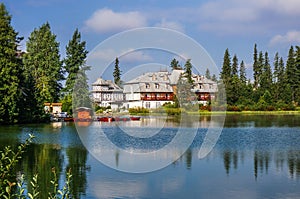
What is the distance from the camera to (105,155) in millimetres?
17828

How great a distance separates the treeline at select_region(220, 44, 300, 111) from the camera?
215ft

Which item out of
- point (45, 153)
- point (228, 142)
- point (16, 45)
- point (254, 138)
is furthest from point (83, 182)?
point (16, 45)

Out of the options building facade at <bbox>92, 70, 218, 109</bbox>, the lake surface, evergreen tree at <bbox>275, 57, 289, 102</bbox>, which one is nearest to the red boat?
building facade at <bbox>92, 70, 218, 109</bbox>

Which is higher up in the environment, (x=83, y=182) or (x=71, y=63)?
(x=71, y=63)

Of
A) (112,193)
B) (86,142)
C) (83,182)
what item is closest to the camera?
(112,193)

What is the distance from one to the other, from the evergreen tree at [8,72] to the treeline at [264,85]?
3499 cm

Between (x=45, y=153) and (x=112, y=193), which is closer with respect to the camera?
(x=112, y=193)

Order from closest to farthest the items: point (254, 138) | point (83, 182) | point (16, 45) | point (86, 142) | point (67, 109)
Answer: point (83, 182) < point (86, 142) < point (254, 138) < point (16, 45) < point (67, 109)

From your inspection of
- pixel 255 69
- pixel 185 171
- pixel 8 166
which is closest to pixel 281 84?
pixel 255 69

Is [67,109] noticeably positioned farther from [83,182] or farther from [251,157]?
[83,182]

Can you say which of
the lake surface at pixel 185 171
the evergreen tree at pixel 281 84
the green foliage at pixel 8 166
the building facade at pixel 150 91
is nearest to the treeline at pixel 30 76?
the building facade at pixel 150 91

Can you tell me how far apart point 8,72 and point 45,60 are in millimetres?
18555

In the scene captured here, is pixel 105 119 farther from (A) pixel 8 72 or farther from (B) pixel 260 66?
(B) pixel 260 66

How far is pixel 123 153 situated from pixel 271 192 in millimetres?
8278
